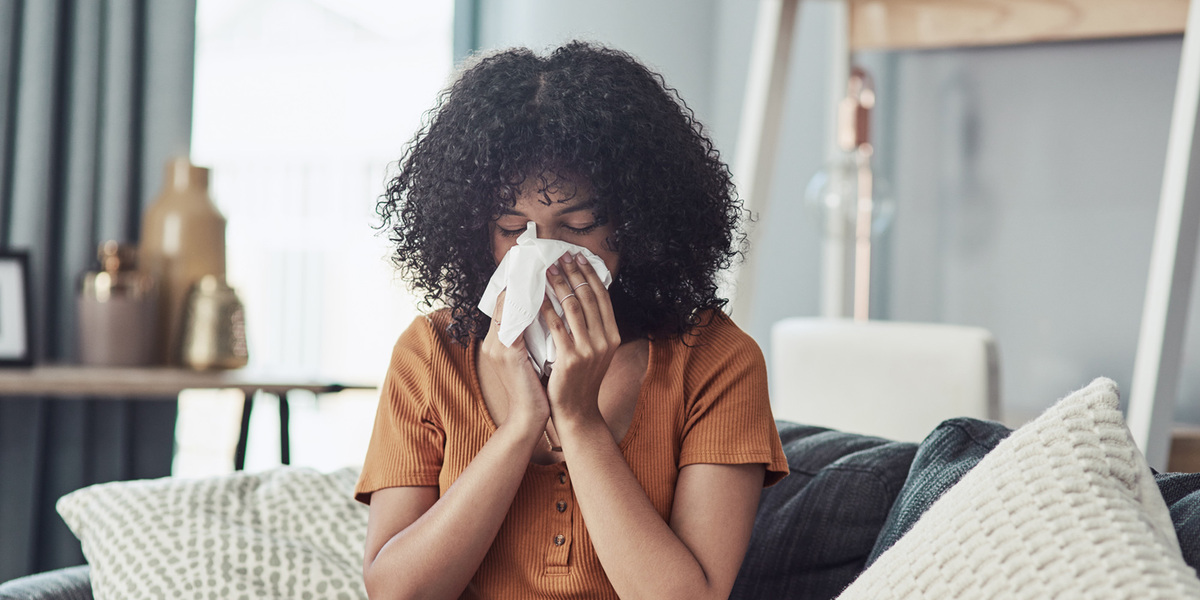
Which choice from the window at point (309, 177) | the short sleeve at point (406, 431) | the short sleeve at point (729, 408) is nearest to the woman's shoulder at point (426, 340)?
the short sleeve at point (406, 431)

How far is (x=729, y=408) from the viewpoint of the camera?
88cm

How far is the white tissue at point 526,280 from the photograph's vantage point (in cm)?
81

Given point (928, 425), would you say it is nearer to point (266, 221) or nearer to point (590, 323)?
point (590, 323)

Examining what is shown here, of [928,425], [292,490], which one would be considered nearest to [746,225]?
[928,425]

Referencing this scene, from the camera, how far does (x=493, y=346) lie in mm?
851

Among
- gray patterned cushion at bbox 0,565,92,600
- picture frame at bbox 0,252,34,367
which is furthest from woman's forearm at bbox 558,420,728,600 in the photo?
picture frame at bbox 0,252,34,367

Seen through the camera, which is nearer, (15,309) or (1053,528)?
(1053,528)

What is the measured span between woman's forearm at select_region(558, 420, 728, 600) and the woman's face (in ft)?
0.54

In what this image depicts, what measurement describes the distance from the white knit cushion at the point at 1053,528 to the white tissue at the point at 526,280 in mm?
338

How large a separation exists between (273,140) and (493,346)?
8.21 feet

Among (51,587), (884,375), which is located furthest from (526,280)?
(884,375)

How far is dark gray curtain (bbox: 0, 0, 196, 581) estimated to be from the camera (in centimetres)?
220

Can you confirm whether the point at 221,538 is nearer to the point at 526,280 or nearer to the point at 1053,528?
the point at 526,280

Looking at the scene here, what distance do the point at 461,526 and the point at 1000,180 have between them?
2.00 m
